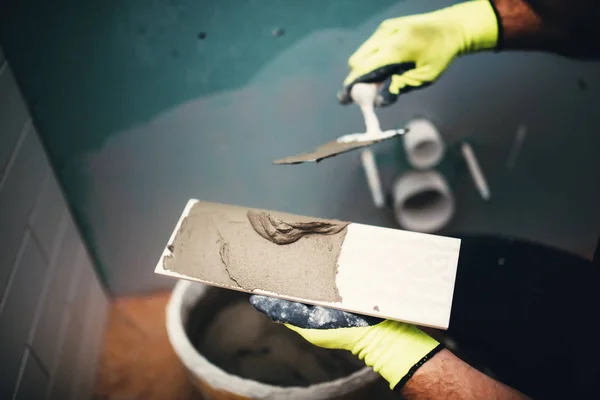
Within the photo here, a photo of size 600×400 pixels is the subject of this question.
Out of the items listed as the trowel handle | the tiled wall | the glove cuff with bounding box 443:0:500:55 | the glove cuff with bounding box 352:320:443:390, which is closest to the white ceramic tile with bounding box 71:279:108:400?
the tiled wall

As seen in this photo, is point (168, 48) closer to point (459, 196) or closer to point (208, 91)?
point (208, 91)

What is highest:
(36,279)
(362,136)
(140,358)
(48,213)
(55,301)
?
(362,136)

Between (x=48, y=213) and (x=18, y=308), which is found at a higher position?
(x=48, y=213)

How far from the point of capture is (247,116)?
162 cm

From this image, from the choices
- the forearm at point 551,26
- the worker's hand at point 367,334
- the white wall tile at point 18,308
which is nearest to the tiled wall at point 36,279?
the white wall tile at point 18,308

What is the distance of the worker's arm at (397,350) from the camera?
106 centimetres

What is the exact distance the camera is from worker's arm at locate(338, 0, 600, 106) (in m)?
1.30

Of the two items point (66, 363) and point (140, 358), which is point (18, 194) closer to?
point (66, 363)

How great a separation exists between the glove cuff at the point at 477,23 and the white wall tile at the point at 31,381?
145 centimetres

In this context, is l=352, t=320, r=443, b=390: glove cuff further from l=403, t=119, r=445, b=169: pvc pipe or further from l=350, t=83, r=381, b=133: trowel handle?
l=403, t=119, r=445, b=169: pvc pipe

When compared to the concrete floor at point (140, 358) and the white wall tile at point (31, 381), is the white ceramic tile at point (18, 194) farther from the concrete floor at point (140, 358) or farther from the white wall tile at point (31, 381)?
the concrete floor at point (140, 358)

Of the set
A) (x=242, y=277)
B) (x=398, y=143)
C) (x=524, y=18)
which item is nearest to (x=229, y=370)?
(x=242, y=277)

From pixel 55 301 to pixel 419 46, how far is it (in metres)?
1.32

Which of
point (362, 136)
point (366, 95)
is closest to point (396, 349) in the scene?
point (362, 136)
